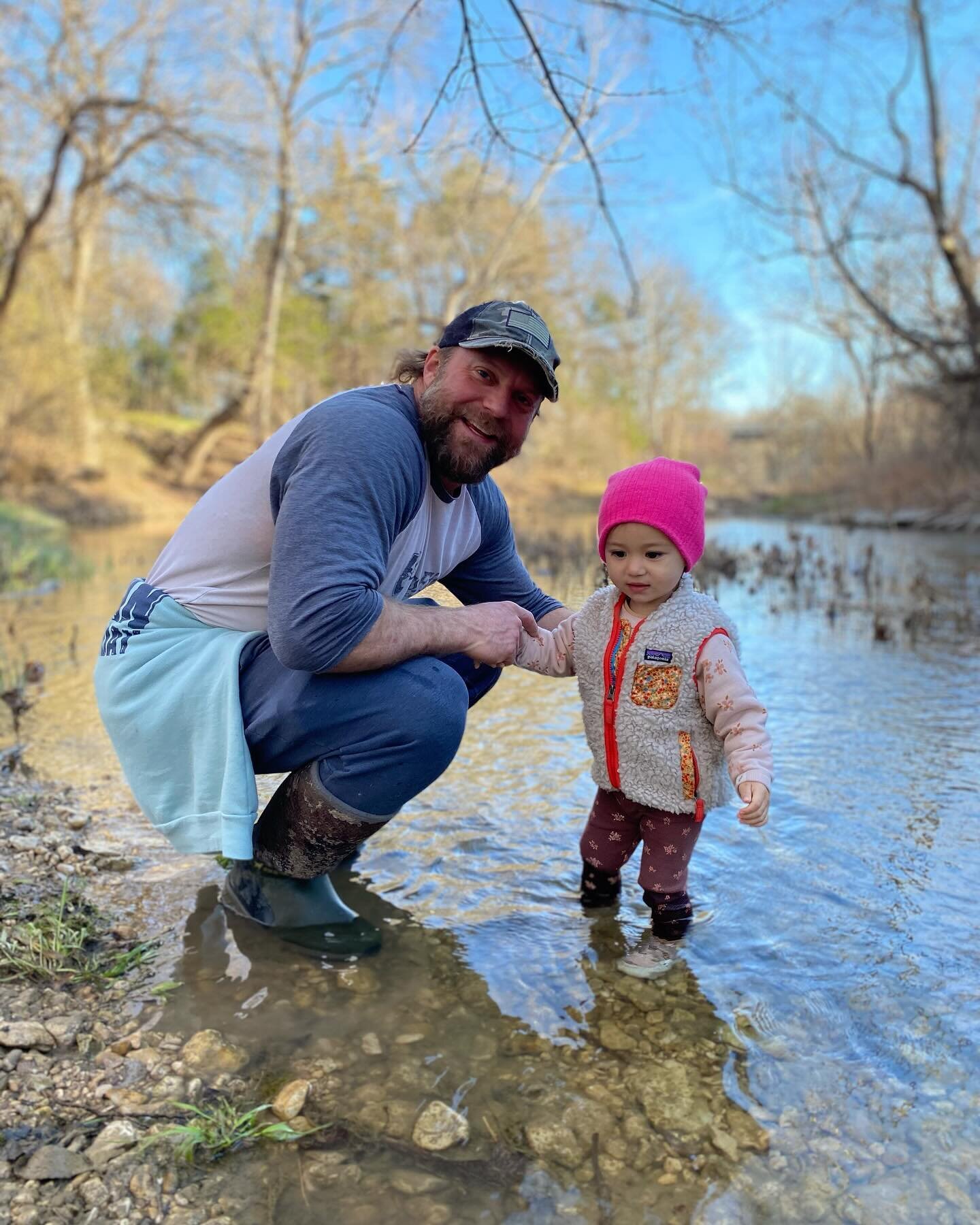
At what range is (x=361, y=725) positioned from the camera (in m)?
2.26

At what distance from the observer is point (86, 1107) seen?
68.3 inches

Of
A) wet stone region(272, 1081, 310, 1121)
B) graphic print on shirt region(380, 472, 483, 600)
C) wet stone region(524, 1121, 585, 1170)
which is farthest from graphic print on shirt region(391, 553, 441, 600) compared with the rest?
wet stone region(524, 1121, 585, 1170)

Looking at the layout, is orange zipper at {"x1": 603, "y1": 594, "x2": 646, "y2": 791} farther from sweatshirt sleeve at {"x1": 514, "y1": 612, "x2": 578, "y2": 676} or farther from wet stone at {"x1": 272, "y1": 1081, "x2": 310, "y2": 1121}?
wet stone at {"x1": 272, "y1": 1081, "x2": 310, "y2": 1121}

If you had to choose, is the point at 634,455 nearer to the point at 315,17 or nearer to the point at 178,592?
the point at 315,17

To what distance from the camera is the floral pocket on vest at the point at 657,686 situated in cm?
242

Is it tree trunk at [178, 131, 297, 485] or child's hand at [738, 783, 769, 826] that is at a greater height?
tree trunk at [178, 131, 297, 485]

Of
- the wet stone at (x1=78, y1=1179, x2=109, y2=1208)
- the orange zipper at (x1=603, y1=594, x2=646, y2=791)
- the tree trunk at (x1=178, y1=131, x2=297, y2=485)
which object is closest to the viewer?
the wet stone at (x1=78, y1=1179, x2=109, y2=1208)

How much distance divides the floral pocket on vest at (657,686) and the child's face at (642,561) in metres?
0.20

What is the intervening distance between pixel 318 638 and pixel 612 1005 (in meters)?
1.13

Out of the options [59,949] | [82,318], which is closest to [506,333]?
[59,949]

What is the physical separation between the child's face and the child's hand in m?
0.59

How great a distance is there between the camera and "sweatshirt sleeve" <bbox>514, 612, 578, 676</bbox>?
2691 millimetres

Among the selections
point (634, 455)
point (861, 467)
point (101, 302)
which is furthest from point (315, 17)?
point (634, 455)

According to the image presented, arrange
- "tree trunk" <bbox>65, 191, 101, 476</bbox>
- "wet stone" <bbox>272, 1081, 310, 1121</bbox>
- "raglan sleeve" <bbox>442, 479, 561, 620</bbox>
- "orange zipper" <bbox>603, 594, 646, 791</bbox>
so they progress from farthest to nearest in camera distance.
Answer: "tree trunk" <bbox>65, 191, 101, 476</bbox>, "raglan sleeve" <bbox>442, 479, 561, 620</bbox>, "orange zipper" <bbox>603, 594, 646, 791</bbox>, "wet stone" <bbox>272, 1081, 310, 1121</bbox>
